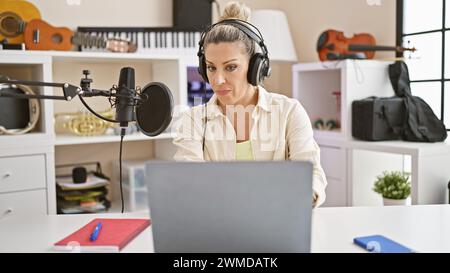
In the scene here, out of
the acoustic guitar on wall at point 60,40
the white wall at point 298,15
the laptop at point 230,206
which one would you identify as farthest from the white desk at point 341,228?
the white wall at point 298,15

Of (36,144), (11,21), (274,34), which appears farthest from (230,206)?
(274,34)

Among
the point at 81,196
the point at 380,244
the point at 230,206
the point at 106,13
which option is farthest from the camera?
the point at 106,13

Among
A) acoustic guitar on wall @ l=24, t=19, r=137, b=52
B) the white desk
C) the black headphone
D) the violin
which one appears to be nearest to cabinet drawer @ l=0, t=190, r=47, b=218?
acoustic guitar on wall @ l=24, t=19, r=137, b=52

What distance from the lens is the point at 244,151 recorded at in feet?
4.94

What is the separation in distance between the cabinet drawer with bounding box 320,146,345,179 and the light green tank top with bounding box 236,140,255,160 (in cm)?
117

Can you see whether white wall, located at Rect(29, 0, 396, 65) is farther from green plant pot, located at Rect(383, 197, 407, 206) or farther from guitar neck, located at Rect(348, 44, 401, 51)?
green plant pot, located at Rect(383, 197, 407, 206)

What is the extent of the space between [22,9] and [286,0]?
5.64 ft

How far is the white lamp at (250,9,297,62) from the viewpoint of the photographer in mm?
2852

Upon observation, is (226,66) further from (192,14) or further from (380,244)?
(192,14)

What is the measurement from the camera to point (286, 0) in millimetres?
3230

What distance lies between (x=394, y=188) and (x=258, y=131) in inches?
44.4

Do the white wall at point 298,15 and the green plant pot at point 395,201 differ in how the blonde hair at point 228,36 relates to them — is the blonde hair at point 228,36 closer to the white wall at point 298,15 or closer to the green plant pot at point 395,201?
the green plant pot at point 395,201

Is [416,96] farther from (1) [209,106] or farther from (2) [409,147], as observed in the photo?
(1) [209,106]
